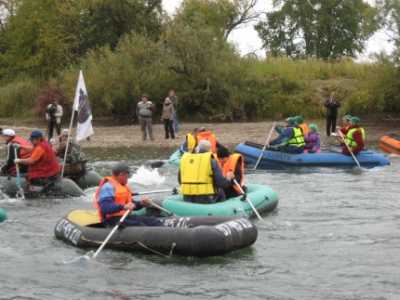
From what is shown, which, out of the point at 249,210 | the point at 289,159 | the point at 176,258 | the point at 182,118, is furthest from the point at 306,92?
the point at 176,258

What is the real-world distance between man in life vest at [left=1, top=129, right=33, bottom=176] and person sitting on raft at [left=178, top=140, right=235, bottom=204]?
4101 mm

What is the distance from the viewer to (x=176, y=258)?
10.6m

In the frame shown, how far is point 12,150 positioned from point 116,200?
5.16m

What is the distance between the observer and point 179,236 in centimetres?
1048

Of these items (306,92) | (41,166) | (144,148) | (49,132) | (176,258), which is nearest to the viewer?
(176,258)

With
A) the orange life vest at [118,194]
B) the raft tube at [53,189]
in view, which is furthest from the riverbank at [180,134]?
the orange life vest at [118,194]

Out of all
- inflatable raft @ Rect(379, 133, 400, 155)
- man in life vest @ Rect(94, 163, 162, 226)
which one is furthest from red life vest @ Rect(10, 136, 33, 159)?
inflatable raft @ Rect(379, 133, 400, 155)

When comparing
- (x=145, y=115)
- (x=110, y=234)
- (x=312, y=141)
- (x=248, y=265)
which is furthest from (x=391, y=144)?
(x=110, y=234)

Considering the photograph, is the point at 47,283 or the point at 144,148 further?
the point at 144,148

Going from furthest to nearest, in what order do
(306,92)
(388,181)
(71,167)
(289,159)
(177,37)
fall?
(306,92), (177,37), (289,159), (388,181), (71,167)

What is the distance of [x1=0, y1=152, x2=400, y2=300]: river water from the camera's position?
9.45 metres

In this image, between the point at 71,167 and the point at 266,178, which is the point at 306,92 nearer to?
the point at 266,178

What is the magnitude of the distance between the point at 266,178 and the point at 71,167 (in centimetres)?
456

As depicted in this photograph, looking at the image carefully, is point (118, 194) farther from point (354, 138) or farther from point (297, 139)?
point (354, 138)
